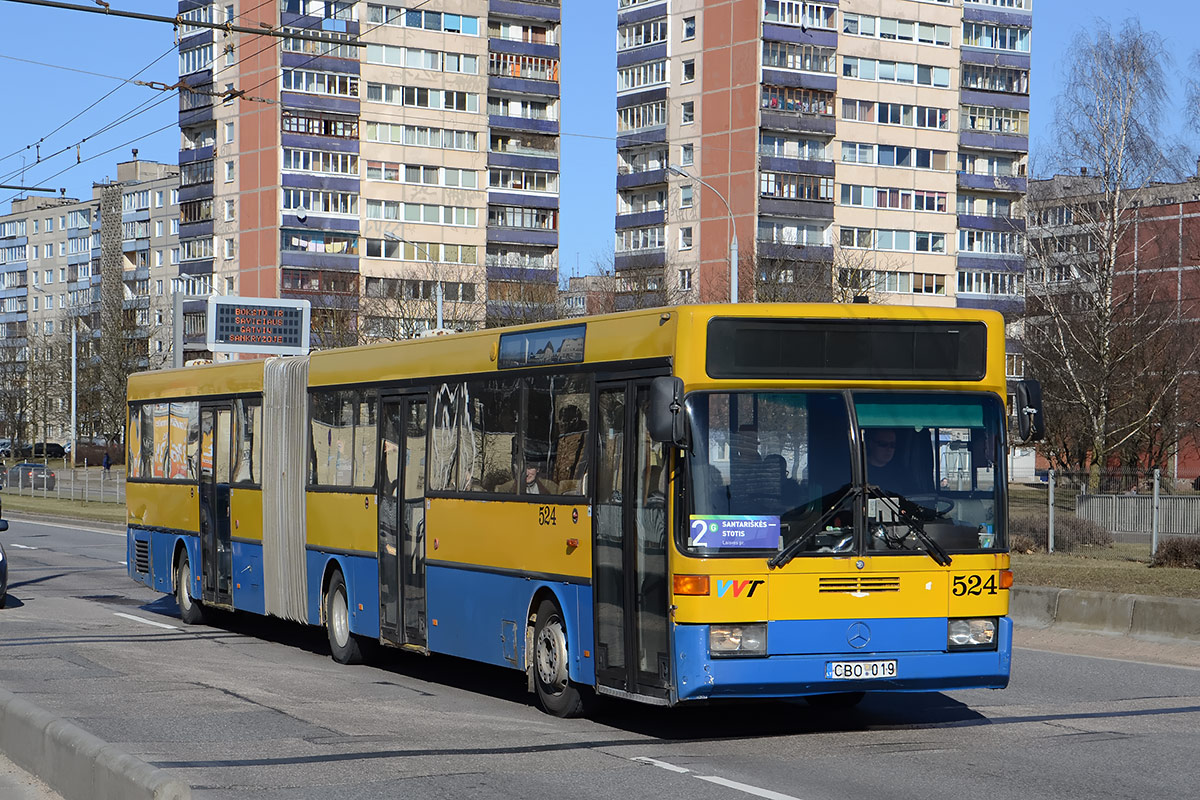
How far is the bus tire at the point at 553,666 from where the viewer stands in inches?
486

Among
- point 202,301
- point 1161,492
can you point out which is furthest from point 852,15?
point 1161,492

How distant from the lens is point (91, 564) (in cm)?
3253

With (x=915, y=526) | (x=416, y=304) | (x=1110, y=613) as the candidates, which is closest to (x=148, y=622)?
(x=1110, y=613)

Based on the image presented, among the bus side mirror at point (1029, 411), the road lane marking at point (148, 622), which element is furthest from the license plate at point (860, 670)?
the road lane marking at point (148, 622)

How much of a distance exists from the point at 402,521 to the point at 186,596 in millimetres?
6583

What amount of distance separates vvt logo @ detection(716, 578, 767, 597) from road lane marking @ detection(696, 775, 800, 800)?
1364 millimetres

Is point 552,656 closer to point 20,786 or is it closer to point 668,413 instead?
point 668,413

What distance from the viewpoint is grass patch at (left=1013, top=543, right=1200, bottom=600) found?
21016 millimetres

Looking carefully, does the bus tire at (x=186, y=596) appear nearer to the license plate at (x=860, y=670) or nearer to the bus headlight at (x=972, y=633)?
the license plate at (x=860, y=670)

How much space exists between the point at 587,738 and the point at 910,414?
3.01m

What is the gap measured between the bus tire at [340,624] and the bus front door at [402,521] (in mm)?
1002

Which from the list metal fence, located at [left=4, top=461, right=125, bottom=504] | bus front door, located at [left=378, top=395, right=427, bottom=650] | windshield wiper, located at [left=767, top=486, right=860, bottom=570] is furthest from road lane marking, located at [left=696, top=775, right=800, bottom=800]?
metal fence, located at [left=4, top=461, right=125, bottom=504]

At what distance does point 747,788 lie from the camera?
30.8ft

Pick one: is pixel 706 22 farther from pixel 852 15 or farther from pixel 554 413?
pixel 554 413
